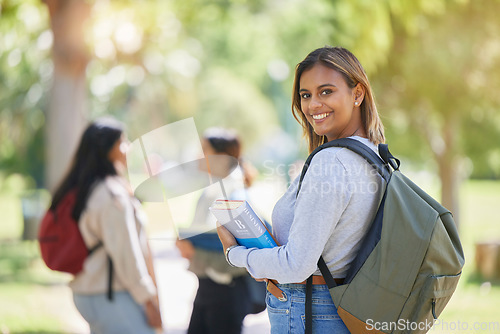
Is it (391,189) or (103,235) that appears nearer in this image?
(391,189)

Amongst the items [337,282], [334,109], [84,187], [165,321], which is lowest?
[165,321]

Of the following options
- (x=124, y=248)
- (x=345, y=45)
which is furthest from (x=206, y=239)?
(x=345, y=45)

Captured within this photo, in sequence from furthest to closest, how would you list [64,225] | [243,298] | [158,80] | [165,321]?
[158,80]
[165,321]
[243,298]
[64,225]

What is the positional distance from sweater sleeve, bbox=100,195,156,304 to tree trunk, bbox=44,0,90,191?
482cm

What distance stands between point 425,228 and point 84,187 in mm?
2156

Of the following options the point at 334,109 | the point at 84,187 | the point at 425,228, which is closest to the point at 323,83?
the point at 334,109

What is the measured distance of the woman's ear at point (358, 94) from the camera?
208cm

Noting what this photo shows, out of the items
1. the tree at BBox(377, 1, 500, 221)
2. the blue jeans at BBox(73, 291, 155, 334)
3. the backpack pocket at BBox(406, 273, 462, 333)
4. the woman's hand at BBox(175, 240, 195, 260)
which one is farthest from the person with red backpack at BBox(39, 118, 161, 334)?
the tree at BBox(377, 1, 500, 221)

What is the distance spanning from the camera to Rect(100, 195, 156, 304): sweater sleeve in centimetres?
312

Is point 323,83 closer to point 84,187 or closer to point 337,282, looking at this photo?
point 337,282

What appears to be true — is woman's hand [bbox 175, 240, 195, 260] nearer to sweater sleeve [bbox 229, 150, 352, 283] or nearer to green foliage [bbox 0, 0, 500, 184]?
green foliage [bbox 0, 0, 500, 184]

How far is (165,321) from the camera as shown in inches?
243

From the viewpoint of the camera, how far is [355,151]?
6.12ft

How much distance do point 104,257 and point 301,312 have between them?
1.59 metres
